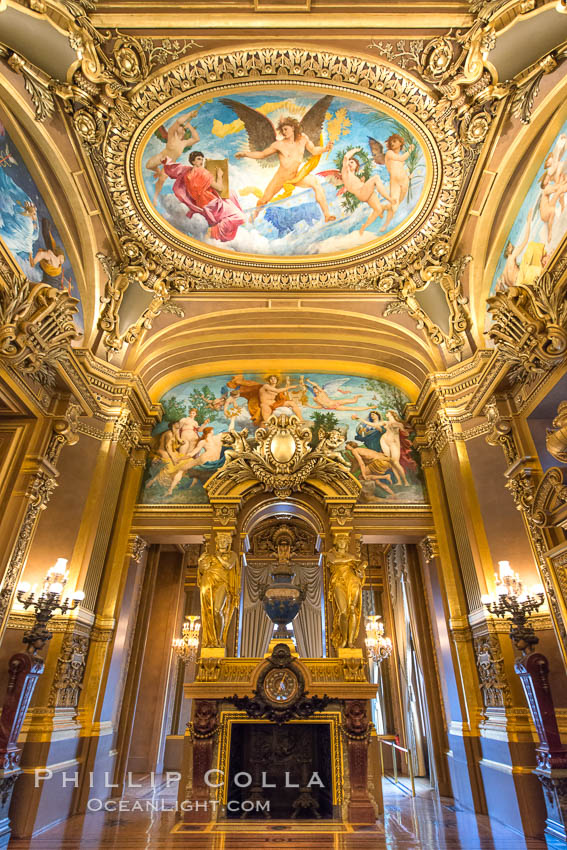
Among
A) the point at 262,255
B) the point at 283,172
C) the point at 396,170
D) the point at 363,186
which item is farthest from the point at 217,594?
the point at 396,170

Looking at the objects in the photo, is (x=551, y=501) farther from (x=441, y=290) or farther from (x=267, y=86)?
(x=267, y=86)

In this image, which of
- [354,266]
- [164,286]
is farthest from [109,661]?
[354,266]

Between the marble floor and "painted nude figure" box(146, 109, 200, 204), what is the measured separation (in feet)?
31.6

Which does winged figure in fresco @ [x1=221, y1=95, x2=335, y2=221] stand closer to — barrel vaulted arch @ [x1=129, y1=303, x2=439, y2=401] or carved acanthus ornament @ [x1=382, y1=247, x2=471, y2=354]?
carved acanthus ornament @ [x1=382, y1=247, x2=471, y2=354]

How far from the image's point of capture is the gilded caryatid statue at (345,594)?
826 centimetres

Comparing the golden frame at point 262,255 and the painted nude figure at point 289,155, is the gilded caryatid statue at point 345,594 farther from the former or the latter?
the painted nude figure at point 289,155

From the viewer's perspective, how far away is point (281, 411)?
37.4ft

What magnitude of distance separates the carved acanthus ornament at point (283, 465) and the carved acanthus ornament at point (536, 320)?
4.80 metres

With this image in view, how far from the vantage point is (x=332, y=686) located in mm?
7234

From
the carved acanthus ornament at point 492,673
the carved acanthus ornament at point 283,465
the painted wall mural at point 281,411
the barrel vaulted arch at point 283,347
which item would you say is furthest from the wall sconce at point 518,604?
the barrel vaulted arch at point 283,347

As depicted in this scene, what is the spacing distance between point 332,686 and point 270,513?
154 inches

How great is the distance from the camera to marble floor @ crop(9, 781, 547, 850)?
523cm

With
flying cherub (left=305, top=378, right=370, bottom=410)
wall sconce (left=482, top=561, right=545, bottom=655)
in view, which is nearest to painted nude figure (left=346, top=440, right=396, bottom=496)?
flying cherub (left=305, top=378, right=370, bottom=410)

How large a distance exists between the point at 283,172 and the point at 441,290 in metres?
3.91
